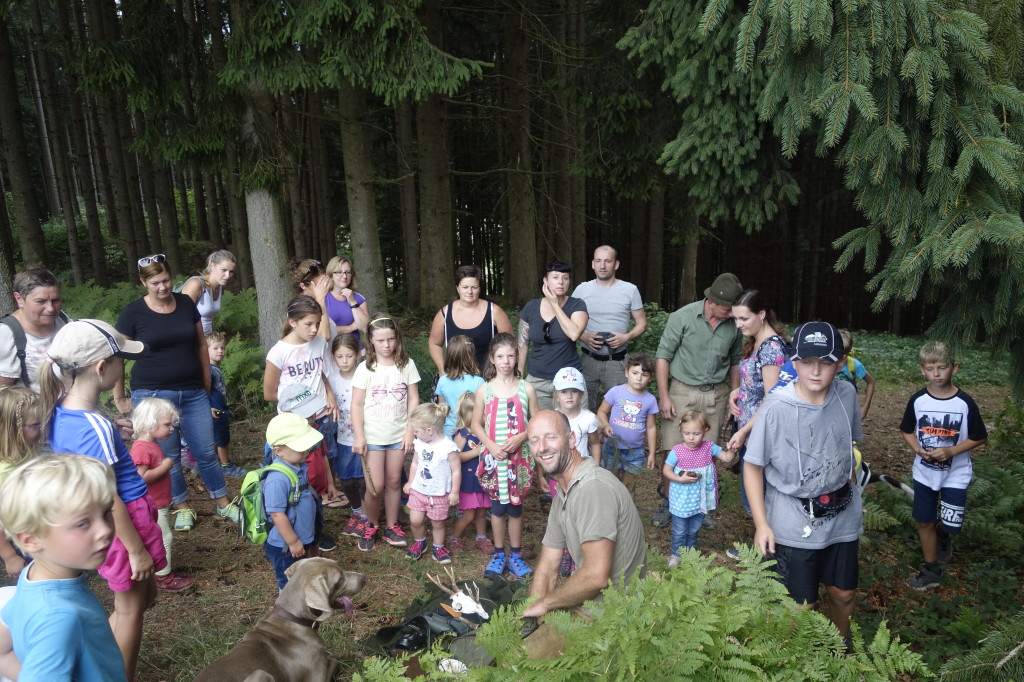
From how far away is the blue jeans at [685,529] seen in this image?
4.92 meters

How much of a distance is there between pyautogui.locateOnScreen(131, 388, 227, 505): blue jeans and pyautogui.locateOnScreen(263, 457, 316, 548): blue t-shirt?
1.48 meters

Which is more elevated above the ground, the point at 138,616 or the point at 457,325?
the point at 457,325

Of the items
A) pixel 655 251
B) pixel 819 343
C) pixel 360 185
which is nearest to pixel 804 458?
pixel 819 343

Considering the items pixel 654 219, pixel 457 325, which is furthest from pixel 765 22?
pixel 654 219

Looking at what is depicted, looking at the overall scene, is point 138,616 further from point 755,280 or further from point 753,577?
point 755,280

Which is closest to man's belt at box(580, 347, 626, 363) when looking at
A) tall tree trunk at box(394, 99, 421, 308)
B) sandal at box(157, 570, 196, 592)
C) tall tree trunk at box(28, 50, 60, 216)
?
sandal at box(157, 570, 196, 592)

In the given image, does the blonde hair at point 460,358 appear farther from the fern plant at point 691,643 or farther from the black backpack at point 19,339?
the fern plant at point 691,643

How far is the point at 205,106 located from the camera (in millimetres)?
8016

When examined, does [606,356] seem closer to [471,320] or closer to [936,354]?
[471,320]

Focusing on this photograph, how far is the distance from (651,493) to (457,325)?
2.64 meters

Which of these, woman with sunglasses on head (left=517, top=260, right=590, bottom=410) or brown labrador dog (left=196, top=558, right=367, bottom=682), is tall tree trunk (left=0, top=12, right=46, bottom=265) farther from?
brown labrador dog (left=196, top=558, right=367, bottom=682)

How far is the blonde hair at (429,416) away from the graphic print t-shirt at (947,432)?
137 inches

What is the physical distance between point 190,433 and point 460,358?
2.20 meters

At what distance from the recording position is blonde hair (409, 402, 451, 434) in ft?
15.4
